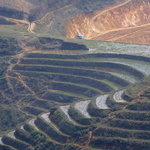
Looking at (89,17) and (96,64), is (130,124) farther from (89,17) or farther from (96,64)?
(89,17)

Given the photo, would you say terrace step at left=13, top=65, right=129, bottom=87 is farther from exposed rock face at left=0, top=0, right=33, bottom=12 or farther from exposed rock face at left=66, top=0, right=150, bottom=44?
exposed rock face at left=0, top=0, right=33, bottom=12

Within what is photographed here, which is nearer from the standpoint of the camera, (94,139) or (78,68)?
(94,139)

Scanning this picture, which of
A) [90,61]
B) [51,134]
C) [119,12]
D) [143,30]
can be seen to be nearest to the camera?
[51,134]

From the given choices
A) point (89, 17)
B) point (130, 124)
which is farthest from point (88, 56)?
point (130, 124)

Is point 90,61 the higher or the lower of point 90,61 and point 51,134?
the higher

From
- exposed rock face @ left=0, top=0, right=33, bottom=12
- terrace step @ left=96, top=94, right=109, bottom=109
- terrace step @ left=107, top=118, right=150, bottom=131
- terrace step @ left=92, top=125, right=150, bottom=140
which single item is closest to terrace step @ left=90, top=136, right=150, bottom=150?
terrace step @ left=92, top=125, right=150, bottom=140

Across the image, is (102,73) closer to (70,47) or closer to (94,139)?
(70,47)

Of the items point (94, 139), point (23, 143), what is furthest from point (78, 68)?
point (94, 139)

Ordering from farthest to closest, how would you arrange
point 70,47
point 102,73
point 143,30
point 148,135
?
point 143,30 < point 70,47 < point 102,73 < point 148,135
